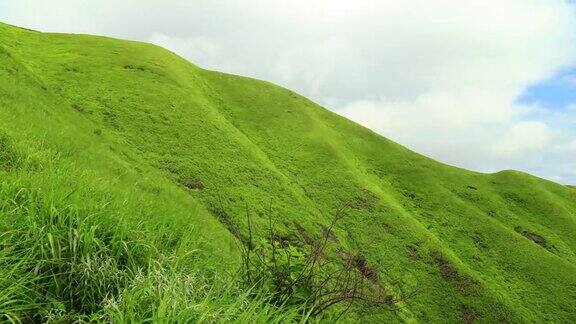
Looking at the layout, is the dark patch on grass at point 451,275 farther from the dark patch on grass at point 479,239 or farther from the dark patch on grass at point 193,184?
the dark patch on grass at point 193,184

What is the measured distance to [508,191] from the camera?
92812 mm

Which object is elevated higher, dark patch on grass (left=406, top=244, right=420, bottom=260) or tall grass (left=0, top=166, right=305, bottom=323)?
tall grass (left=0, top=166, right=305, bottom=323)

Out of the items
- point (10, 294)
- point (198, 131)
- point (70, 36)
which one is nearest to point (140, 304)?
point (10, 294)

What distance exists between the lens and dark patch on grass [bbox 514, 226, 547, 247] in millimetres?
79438

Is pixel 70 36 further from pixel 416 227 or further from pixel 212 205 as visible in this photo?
pixel 416 227

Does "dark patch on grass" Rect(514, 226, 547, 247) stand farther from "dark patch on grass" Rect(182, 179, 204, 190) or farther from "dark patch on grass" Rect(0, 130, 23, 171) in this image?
"dark patch on grass" Rect(0, 130, 23, 171)

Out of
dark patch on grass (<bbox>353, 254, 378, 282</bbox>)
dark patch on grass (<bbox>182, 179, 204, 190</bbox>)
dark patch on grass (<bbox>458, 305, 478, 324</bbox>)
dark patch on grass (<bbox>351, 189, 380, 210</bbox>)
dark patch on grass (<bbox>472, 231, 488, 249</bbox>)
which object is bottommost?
dark patch on grass (<bbox>458, 305, 478, 324</bbox>)

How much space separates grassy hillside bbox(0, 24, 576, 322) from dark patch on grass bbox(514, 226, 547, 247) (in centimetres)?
26

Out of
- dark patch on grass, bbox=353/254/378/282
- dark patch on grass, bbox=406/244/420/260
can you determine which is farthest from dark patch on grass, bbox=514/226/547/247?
dark patch on grass, bbox=353/254/378/282

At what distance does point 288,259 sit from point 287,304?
0.93m

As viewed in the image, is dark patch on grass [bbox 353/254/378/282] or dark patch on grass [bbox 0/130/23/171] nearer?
dark patch on grass [bbox 353/254/378/282]

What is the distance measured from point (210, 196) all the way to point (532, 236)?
188 feet

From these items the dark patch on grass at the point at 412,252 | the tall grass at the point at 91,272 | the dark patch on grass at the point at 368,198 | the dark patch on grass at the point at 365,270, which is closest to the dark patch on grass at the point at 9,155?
the tall grass at the point at 91,272

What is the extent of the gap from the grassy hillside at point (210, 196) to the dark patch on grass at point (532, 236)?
0.84ft
